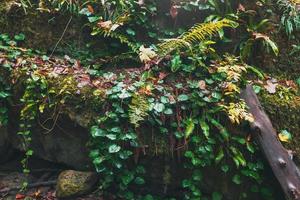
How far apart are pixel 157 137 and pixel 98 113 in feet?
2.70

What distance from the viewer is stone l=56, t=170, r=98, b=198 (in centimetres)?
471

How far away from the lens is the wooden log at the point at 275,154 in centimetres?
447

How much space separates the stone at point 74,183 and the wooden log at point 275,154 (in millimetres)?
2165

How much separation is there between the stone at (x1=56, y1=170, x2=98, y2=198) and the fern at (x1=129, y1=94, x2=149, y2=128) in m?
0.95

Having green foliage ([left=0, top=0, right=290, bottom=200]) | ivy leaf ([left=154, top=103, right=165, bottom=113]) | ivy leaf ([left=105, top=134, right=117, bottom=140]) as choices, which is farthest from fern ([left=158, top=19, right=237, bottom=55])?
ivy leaf ([left=105, top=134, right=117, bottom=140])

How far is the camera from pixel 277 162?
4.52 metres

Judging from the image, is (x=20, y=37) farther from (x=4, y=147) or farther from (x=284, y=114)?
(x=284, y=114)

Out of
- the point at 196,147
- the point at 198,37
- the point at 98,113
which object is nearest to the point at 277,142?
the point at 196,147

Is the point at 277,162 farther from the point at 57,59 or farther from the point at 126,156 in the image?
the point at 57,59

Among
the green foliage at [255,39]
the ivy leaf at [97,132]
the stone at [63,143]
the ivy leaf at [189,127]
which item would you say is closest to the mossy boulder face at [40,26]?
the stone at [63,143]

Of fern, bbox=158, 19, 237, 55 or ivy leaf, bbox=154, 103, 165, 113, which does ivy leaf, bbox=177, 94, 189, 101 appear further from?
fern, bbox=158, 19, 237, 55

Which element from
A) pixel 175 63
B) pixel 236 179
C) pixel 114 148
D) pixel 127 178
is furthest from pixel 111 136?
pixel 236 179

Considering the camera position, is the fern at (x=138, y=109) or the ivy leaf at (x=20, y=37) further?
the ivy leaf at (x=20, y=37)

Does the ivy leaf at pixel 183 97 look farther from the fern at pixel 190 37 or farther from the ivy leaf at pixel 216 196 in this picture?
the ivy leaf at pixel 216 196
